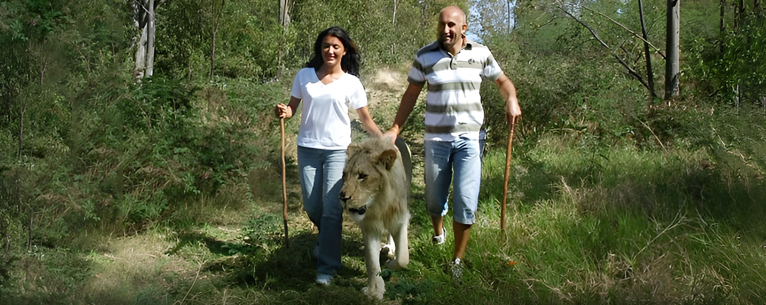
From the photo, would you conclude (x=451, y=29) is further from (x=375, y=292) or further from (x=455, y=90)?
(x=375, y=292)

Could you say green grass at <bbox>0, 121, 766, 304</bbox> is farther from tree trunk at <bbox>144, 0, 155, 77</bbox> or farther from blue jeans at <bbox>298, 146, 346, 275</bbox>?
tree trunk at <bbox>144, 0, 155, 77</bbox>

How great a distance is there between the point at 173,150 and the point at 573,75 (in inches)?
271

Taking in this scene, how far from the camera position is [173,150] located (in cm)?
729

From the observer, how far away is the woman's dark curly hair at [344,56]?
527 centimetres

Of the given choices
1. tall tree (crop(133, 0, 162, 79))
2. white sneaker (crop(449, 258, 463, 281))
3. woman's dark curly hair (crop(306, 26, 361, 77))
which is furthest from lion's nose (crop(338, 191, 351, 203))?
tall tree (crop(133, 0, 162, 79))

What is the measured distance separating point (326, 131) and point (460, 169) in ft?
3.65

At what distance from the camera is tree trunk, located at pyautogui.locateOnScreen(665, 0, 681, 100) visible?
34.7 feet

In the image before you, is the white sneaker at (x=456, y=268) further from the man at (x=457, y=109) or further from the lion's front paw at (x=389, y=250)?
the lion's front paw at (x=389, y=250)

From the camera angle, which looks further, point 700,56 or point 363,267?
point 700,56

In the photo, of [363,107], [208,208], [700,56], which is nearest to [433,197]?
[363,107]

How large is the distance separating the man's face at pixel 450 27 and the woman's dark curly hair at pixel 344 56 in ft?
2.77

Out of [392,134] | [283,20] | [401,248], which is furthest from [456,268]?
[283,20]

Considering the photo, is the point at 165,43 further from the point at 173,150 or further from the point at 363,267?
the point at 363,267

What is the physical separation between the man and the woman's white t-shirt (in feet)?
1.45
